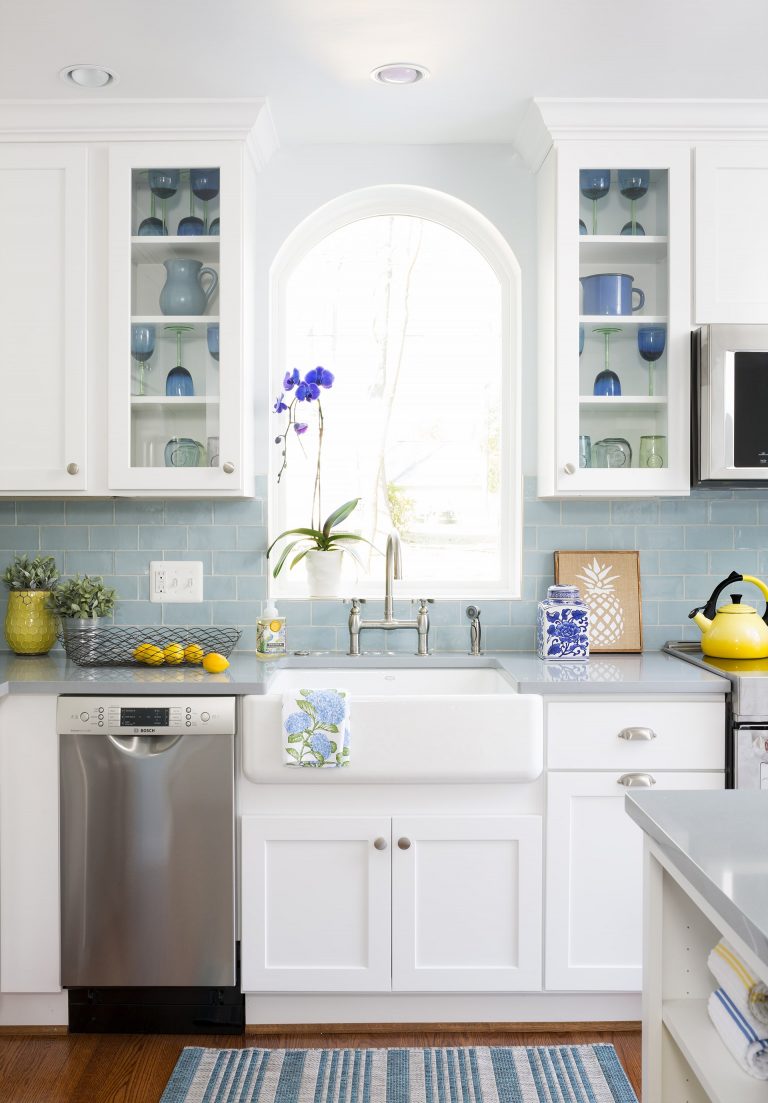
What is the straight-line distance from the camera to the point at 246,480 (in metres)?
2.75

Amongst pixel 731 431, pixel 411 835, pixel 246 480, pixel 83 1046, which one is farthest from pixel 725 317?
pixel 83 1046

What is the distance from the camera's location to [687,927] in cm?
130

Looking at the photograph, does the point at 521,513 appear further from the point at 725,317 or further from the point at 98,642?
the point at 98,642

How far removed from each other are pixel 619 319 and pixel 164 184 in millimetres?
1384

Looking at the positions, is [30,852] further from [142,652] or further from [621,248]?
[621,248]

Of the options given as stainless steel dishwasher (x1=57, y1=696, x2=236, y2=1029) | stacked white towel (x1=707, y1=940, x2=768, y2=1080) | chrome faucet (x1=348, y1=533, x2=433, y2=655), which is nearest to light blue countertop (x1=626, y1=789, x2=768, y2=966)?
stacked white towel (x1=707, y1=940, x2=768, y2=1080)

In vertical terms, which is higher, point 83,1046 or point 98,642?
point 98,642

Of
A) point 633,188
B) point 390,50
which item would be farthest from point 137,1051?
point 633,188

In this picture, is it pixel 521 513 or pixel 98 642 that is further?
pixel 521 513

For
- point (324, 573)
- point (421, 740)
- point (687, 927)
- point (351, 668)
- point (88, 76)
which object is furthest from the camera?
point (324, 573)

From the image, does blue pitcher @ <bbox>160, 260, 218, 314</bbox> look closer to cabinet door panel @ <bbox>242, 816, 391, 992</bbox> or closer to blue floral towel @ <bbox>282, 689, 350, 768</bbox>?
blue floral towel @ <bbox>282, 689, 350, 768</bbox>

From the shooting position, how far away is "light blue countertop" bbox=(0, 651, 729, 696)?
236 cm

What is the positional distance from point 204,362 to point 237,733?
42.6 inches

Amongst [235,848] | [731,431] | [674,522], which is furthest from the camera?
[674,522]
